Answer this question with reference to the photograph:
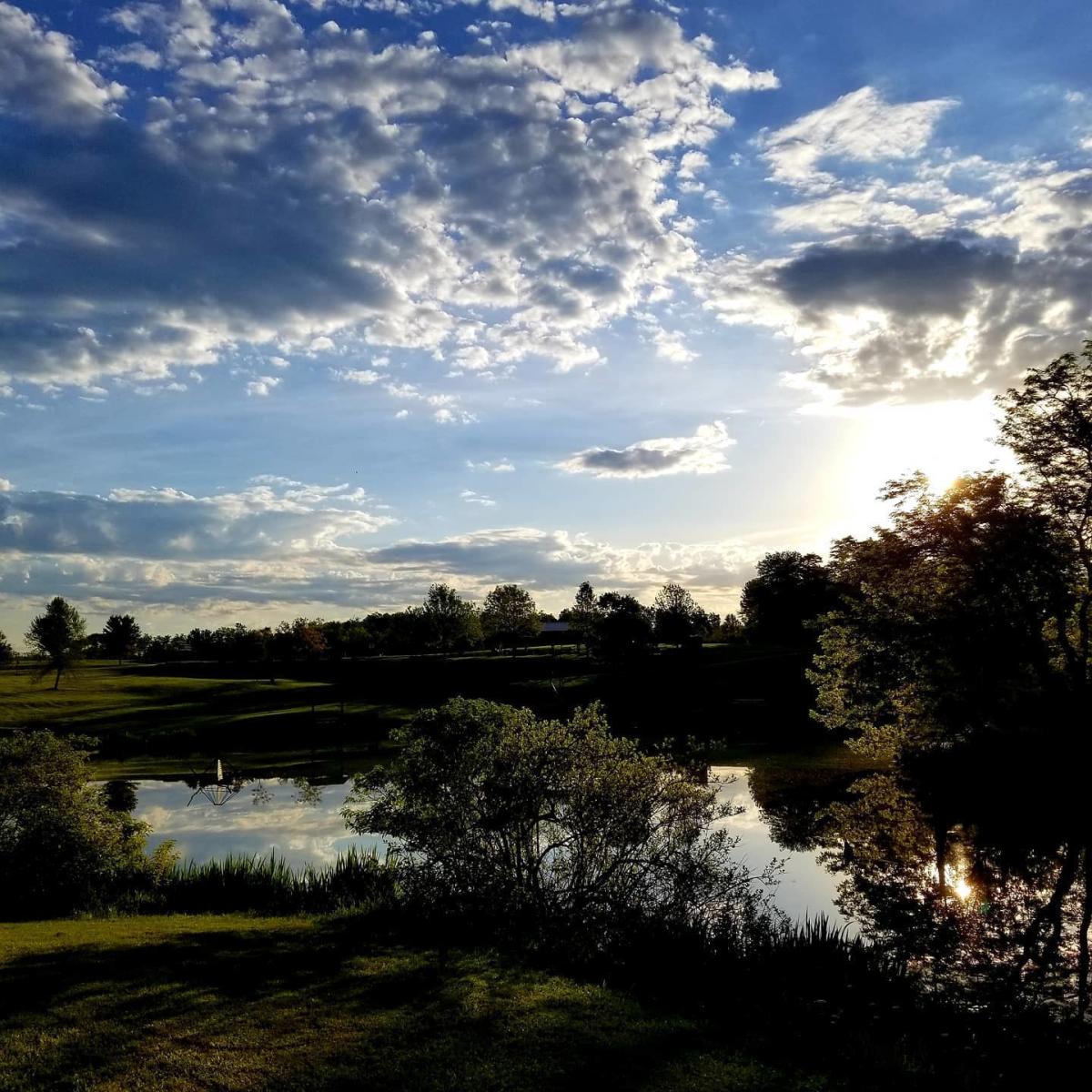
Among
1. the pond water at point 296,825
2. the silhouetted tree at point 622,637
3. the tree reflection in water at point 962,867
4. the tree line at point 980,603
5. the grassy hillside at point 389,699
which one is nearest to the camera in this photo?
the tree reflection in water at point 962,867

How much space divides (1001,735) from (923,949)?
30.4 m

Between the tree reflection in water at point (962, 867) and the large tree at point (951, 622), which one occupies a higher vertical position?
the large tree at point (951, 622)

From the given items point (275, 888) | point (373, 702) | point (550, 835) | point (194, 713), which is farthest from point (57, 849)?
point (373, 702)

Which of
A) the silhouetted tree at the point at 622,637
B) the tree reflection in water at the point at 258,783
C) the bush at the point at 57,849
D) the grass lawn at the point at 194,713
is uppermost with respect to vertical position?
the silhouetted tree at the point at 622,637

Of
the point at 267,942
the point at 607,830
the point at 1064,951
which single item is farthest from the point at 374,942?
the point at 1064,951

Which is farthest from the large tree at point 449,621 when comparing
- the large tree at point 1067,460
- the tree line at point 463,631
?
→ the large tree at point 1067,460

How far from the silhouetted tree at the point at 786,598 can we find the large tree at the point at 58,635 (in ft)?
356

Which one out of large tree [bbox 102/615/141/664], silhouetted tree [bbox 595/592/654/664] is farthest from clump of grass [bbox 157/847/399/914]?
large tree [bbox 102/615/141/664]

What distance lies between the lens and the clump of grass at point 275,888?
2692 cm

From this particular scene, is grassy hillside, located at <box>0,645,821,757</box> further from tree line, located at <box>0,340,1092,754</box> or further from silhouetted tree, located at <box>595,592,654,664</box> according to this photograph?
tree line, located at <box>0,340,1092,754</box>

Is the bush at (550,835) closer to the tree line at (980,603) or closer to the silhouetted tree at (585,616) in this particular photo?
the tree line at (980,603)

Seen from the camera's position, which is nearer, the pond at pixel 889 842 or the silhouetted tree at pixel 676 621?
the pond at pixel 889 842

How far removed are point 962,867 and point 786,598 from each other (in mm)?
115609

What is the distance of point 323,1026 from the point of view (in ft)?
44.7
